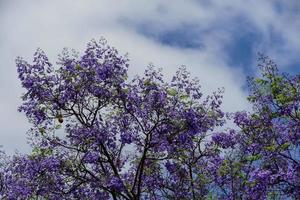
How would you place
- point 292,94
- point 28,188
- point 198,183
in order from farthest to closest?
point 198,183
point 292,94
point 28,188

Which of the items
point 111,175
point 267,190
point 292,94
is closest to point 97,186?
point 111,175

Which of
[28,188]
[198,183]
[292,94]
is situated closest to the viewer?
[28,188]

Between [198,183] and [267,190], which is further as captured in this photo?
[198,183]

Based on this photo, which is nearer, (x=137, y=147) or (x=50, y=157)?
(x=50, y=157)

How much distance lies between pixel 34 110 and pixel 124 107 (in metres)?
3.13

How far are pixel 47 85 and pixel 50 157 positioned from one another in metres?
2.50

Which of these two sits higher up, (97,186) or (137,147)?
(137,147)

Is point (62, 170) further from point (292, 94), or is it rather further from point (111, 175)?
point (292, 94)

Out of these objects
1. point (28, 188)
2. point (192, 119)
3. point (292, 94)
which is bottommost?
point (28, 188)

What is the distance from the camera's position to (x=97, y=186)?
71.2 ft

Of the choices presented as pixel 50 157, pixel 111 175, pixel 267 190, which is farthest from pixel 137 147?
pixel 267 190

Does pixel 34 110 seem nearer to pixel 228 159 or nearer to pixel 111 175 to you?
pixel 111 175

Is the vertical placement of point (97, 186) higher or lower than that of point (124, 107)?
lower

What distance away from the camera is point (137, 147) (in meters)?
23.7
